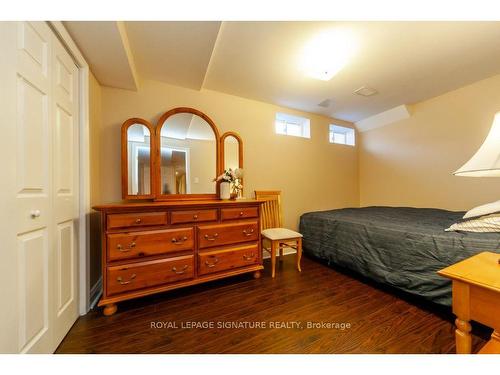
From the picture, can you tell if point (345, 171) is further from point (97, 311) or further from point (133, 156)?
point (97, 311)

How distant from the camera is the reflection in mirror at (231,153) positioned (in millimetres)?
2561

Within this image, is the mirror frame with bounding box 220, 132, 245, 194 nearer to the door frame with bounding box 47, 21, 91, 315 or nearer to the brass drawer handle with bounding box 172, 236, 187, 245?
the brass drawer handle with bounding box 172, 236, 187, 245

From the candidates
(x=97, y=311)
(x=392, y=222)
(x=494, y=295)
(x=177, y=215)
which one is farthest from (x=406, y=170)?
(x=97, y=311)

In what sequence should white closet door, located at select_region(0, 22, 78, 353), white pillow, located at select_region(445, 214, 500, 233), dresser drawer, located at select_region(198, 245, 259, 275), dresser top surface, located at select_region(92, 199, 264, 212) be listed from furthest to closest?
1. dresser drawer, located at select_region(198, 245, 259, 275)
2. dresser top surface, located at select_region(92, 199, 264, 212)
3. white pillow, located at select_region(445, 214, 500, 233)
4. white closet door, located at select_region(0, 22, 78, 353)

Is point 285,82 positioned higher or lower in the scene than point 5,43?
higher

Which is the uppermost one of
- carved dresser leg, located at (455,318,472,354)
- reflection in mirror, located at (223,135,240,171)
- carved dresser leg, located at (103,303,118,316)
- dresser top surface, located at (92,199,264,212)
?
reflection in mirror, located at (223,135,240,171)

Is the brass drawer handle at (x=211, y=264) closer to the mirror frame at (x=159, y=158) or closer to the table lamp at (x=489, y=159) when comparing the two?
the mirror frame at (x=159, y=158)

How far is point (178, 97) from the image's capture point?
2379 millimetres

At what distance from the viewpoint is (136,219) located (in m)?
1.61

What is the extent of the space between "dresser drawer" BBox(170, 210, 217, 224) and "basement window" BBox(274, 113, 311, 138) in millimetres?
1869


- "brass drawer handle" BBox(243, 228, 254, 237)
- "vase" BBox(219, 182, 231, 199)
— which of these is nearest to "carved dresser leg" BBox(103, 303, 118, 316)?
"brass drawer handle" BBox(243, 228, 254, 237)

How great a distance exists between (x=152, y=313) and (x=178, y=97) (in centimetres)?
231

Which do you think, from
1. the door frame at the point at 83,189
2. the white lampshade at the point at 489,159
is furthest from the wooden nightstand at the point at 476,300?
the door frame at the point at 83,189

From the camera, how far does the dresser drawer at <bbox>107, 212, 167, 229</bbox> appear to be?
1540mm
